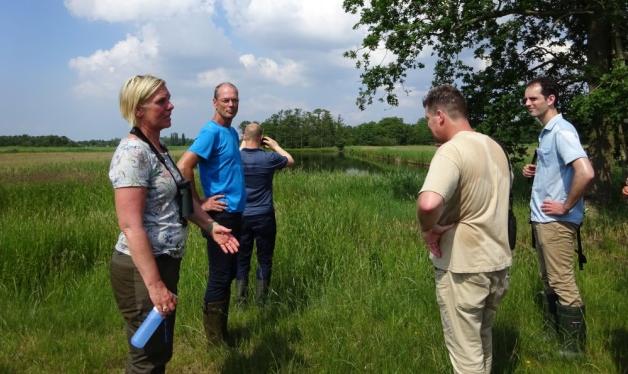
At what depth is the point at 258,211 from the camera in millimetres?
4492

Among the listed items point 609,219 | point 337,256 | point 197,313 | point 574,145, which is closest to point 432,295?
point 337,256

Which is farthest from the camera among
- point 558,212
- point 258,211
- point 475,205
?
point 258,211

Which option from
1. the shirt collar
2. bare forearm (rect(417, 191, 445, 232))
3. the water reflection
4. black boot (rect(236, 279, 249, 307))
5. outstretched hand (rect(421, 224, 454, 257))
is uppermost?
the shirt collar

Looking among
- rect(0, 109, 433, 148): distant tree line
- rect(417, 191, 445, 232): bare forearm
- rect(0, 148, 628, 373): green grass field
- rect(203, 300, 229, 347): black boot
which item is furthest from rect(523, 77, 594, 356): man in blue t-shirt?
rect(0, 109, 433, 148): distant tree line

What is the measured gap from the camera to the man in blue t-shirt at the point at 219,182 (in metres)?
3.37

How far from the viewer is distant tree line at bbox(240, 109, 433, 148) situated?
391ft

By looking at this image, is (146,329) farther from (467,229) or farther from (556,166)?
(556,166)

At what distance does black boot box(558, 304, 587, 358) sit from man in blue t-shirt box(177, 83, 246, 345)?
246 cm

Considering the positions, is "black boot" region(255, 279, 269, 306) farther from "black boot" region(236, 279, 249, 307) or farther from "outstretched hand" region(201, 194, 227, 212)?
"outstretched hand" region(201, 194, 227, 212)

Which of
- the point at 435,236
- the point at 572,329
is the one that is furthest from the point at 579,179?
the point at 435,236

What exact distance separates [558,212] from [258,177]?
2.73 metres

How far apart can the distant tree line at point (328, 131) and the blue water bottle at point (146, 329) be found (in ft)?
377

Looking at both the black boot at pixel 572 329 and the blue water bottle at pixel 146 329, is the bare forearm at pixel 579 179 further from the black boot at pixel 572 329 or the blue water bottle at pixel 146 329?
the blue water bottle at pixel 146 329

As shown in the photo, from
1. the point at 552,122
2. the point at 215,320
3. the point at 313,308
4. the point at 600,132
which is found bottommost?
the point at 313,308
